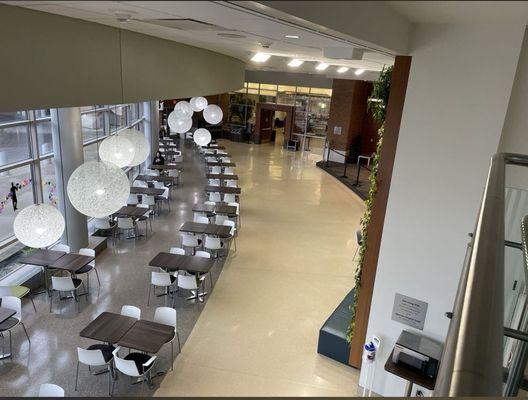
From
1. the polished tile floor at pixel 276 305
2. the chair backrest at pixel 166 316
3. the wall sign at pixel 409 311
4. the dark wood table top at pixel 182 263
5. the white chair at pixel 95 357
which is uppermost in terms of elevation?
the wall sign at pixel 409 311

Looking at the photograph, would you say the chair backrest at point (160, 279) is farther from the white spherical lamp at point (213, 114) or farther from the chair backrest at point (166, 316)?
the white spherical lamp at point (213, 114)

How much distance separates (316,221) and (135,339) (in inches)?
225

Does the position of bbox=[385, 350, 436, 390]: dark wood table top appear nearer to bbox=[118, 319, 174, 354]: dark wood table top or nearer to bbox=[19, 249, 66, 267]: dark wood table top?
bbox=[118, 319, 174, 354]: dark wood table top

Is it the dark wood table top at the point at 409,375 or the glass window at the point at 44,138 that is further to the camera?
the glass window at the point at 44,138

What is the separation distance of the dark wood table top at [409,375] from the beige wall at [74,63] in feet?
10.0

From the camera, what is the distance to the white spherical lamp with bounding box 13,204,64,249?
3.76 metres

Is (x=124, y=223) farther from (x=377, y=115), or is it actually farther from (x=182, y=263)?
(x=377, y=115)

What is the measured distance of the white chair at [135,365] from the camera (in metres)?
3.89

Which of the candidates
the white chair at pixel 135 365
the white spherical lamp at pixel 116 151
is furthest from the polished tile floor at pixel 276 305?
the white spherical lamp at pixel 116 151

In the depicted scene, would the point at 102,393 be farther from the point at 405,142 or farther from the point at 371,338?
the point at 405,142

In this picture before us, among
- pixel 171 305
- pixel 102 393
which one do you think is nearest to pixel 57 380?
pixel 102 393

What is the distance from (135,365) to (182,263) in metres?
1.89

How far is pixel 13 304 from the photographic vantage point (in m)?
4.57

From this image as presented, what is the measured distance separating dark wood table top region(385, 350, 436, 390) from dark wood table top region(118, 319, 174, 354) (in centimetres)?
212
